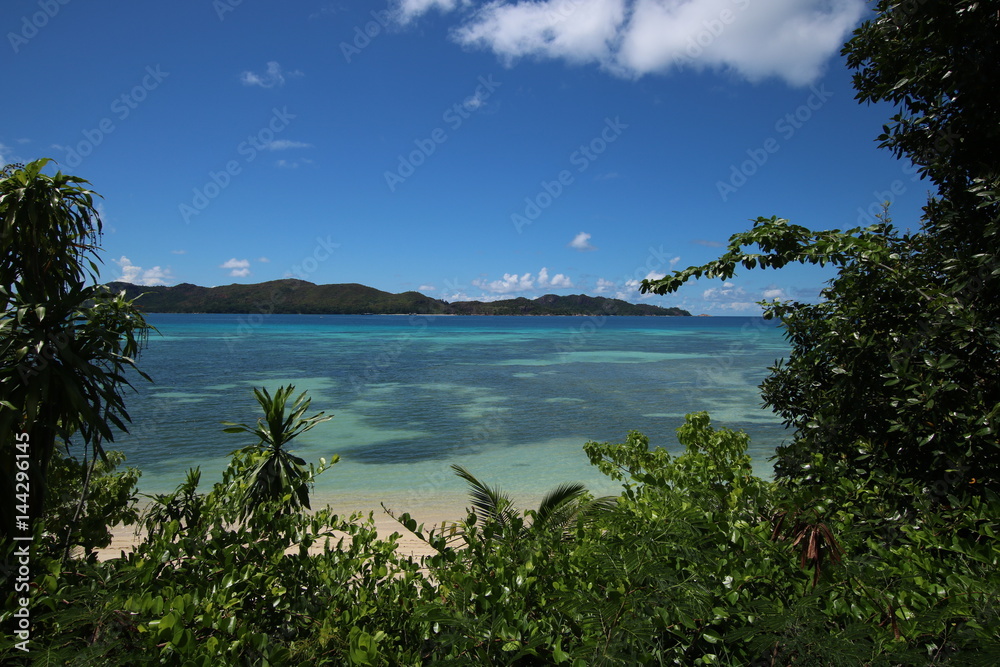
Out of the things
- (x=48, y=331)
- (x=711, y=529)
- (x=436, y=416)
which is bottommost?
(x=436, y=416)

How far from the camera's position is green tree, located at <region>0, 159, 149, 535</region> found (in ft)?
10.1

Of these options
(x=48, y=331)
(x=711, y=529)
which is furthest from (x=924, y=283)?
(x=48, y=331)

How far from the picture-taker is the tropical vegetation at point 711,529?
1598 mm

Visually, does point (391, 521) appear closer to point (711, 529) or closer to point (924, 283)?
point (711, 529)

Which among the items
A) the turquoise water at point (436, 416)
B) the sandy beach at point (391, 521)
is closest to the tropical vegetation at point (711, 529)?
the sandy beach at point (391, 521)

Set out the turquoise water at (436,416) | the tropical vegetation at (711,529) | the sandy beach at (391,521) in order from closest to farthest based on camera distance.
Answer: the tropical vegetation at (711,529)
the sandy beach at (391,521)
the turquoise water at (436,416)

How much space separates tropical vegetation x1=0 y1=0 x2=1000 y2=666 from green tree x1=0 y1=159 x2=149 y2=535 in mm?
18

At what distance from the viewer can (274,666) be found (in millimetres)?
1553

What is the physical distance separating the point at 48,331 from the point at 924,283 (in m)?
4.86

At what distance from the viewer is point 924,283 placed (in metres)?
2.60

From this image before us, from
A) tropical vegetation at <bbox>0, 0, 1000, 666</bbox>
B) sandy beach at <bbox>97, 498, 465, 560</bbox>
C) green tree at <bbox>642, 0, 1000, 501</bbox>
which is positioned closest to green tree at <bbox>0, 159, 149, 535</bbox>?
tropical vegetation at <bbox>0, 0, 1000, 666</bbox>

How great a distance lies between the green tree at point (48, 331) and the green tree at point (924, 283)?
11.8 feet

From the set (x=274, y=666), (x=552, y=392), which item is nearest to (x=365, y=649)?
(x=274, y=666)

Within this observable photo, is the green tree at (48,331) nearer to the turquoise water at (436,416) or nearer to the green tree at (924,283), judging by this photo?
the green tree at (924,283)
